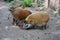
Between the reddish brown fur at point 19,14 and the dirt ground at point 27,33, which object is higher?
the reddish brown fur at point 19,14

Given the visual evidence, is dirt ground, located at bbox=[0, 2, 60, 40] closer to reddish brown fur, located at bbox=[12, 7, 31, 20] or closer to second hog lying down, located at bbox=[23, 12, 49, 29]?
second hog lying down, located at bbox=[23, 12, 49, 29]

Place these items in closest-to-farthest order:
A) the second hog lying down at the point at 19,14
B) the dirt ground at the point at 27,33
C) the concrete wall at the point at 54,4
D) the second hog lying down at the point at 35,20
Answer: the dirt ground at the point at 27,33 < the second hog lying down at the point at 35,20 < the second hog lying down at the point at 19,14 < the concrete wall at the point at 54,4

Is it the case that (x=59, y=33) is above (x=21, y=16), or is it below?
below

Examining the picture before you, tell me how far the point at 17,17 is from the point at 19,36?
2.62ft

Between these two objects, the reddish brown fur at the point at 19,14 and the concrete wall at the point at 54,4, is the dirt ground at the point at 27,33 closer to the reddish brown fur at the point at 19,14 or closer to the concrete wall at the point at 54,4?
the reddish brown fur at the point at 19,14

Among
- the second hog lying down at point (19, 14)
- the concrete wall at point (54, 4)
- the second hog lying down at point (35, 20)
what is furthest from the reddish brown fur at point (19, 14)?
the concrete wall at point (54, 4)

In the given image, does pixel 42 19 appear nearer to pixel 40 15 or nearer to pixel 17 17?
pixel 40 15

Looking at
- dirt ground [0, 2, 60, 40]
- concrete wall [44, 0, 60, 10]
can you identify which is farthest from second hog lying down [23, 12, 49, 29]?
concrete wall [44, 0, 60, 10]

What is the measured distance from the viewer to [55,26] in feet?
18.9

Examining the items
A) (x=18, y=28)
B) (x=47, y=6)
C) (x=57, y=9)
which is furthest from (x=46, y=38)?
(x=47, y=6)

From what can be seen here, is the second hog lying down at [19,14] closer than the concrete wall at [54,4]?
Yes

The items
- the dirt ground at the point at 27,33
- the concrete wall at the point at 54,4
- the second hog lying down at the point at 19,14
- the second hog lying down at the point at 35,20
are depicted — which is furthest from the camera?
the concrete wall at the point at 54,4

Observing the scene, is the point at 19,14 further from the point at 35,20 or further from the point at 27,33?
the point at 27,33

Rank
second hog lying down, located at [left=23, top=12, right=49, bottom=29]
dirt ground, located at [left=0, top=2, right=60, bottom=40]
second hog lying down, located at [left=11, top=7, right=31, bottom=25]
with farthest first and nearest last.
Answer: second hog lying down, located at [left=11, top=7, right=31, bottom=25] → second hog lying down, located at [left=23, top=12, right=49, bottom=29] → dirt ground, located at [left=0, top=2, right=60, bottom=40]
